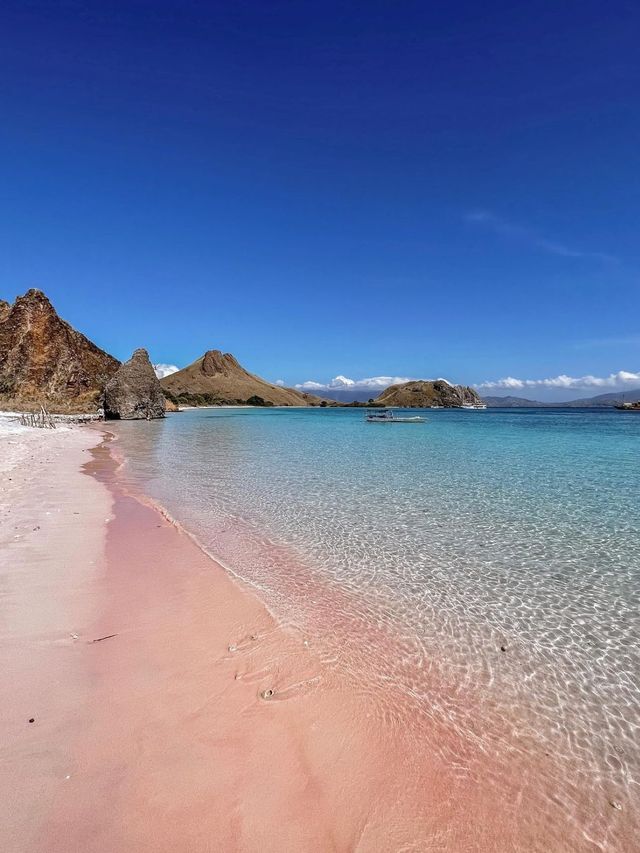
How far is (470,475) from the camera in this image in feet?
58.4

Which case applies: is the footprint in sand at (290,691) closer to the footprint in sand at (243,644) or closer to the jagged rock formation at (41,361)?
the footprint in sand at (243,644)

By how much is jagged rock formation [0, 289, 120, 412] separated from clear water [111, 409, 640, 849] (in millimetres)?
77457

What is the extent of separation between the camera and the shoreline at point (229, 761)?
9.03 ft

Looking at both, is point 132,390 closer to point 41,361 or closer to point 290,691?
point 41,361

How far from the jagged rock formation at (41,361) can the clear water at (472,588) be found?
7746 cm

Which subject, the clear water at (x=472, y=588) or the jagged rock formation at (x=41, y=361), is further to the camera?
the jagged rock formation at (x=41, y=361)

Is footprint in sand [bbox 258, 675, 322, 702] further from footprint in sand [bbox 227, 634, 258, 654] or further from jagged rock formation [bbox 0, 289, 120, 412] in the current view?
jagged rock formation [bbox 0, 289, 120, 412]

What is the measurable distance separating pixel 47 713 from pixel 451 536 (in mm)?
8019

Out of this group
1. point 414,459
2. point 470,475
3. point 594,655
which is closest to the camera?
point 594,655

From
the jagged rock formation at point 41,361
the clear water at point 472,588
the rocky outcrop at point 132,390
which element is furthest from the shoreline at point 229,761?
the jagged rock formation at point 41,361

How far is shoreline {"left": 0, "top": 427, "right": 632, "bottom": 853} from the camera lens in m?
2.75

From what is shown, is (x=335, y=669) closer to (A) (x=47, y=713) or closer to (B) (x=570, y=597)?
(A) (x=47, y=713)

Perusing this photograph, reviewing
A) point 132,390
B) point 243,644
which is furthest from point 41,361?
point 243,644

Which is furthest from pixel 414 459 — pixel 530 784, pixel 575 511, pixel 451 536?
pixel 530 784
